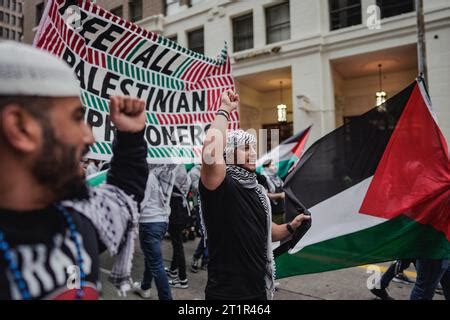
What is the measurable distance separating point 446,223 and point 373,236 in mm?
596

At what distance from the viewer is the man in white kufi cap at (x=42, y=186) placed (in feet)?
2.86

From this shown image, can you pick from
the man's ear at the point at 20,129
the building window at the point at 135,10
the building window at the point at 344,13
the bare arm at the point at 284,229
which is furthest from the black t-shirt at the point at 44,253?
the building window at the point at 135,10

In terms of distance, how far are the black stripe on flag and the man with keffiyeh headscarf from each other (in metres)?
1.17

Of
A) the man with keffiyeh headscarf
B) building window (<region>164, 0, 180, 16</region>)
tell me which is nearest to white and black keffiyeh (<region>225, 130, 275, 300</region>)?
the man with keffiyeh headscarf

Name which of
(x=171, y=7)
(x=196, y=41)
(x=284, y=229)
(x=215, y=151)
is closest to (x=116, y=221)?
(x=215, y=151)

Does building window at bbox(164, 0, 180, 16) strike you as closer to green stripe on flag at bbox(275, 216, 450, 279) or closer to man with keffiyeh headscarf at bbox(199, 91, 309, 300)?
green stripe on flag at bbox(275, 216, 450, 279)

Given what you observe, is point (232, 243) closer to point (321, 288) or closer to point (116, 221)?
point (116, 221)

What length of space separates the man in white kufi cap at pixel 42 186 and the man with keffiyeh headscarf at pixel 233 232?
3.17 ft

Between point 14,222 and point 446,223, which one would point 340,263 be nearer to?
point 446,223

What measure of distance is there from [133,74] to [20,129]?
80.3 inches

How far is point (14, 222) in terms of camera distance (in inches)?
35.0

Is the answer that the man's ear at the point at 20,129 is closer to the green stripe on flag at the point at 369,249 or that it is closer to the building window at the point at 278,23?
the green stripe on flag at the point at 369,249

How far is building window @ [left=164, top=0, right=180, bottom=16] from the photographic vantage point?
16.4 meters

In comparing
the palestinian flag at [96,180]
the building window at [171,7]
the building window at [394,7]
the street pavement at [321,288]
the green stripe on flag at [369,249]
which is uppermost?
the building window at [171,7]
